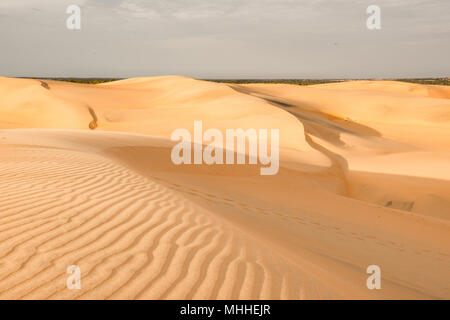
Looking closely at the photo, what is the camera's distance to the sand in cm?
301

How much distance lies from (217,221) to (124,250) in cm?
162

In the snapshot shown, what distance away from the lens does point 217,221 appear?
15.7ft

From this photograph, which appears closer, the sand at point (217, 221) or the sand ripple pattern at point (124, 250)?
the sand ripple pattern at point (124, 250)

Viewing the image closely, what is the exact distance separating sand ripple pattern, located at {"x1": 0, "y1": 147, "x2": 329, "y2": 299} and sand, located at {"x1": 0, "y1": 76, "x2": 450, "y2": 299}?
0.05 feet

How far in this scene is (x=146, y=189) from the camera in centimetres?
586

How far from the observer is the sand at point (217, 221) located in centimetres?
301

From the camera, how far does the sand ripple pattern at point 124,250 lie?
9.16 feet

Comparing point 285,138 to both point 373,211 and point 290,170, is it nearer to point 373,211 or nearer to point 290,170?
point 290,170

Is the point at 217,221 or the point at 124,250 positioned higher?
the point at 124,250

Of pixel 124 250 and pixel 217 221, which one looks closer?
pixel 124 250

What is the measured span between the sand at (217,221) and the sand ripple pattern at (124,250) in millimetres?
14
